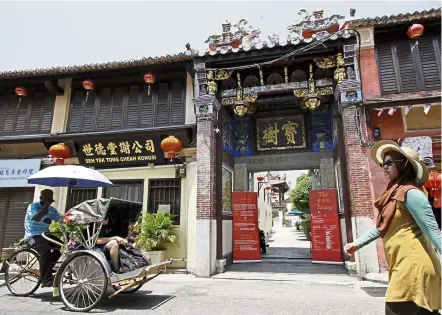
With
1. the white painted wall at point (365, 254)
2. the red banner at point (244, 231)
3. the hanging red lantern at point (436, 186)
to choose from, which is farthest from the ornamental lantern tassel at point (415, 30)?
the red banner at point (244, 231)

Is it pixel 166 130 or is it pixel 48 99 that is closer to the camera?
pixel 166 130

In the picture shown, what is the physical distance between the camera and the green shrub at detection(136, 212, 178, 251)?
7656 millimetres

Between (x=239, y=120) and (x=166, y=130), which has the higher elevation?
(x=239, y=120)

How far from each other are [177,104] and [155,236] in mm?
3968

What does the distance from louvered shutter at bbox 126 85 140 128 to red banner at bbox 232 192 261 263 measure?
12.8 feet

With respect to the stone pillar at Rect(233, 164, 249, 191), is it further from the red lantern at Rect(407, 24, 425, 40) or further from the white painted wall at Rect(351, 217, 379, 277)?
the red lantern at Rect(407, 24, 425, 40)

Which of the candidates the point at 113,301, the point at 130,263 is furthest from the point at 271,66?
the point at 113,301

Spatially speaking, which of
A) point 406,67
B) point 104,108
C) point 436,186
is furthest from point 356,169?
point 104,108

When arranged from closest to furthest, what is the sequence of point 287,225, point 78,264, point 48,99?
point 78,264, point 48,99, point 287,225

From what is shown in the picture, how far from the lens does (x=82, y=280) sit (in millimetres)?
4598

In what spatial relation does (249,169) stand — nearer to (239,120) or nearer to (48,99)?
(239,120)

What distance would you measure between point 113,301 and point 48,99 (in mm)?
7650

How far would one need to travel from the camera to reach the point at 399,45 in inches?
306

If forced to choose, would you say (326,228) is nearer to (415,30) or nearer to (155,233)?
(155,233)
